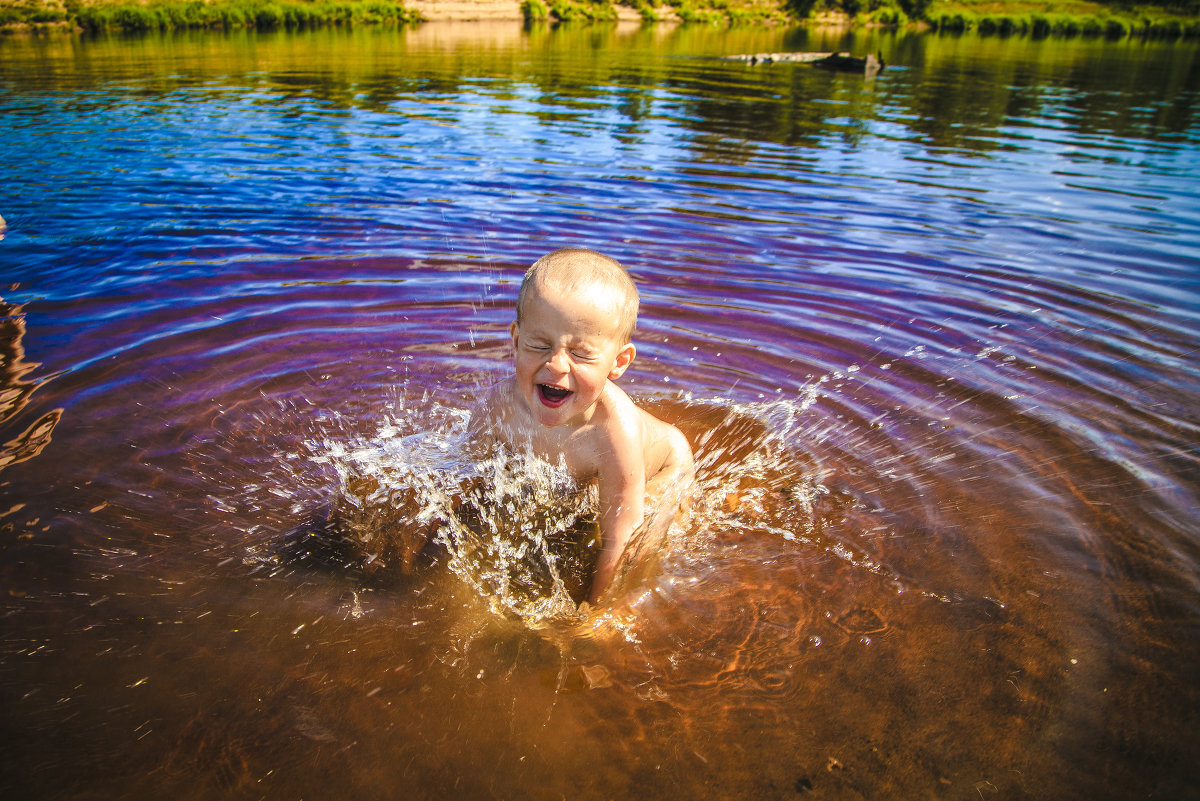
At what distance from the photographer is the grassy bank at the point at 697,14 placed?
32562 mm

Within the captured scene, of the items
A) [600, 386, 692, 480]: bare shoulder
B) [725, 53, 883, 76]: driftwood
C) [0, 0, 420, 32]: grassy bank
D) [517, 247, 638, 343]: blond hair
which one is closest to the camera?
[517, 247, 638, 343]: blond hair

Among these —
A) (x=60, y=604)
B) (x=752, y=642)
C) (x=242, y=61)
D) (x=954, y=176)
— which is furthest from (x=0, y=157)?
(x=242, y=61)

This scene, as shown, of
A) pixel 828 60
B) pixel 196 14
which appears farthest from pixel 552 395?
pixel 196 14

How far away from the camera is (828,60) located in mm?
24719

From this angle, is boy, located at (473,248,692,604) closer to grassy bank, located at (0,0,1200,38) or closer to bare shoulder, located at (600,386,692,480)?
bare shoulder, located at (600,386,692,480)

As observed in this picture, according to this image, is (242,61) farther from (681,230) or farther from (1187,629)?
(1187,629)

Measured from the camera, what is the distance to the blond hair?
8.07 ft

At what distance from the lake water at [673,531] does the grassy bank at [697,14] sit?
106ft

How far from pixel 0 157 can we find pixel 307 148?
3.63 meters

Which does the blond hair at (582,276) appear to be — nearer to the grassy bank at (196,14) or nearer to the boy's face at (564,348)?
the boy's face at (564,348)

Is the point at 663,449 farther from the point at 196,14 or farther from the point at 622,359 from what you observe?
the point at 196,14

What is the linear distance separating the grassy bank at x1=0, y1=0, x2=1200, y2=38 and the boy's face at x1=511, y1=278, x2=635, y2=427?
39.8m

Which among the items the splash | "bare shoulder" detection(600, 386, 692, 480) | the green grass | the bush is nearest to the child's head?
"bare shoulder" detection(600, 386, 692, 480)

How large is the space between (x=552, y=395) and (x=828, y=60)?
26448mm
